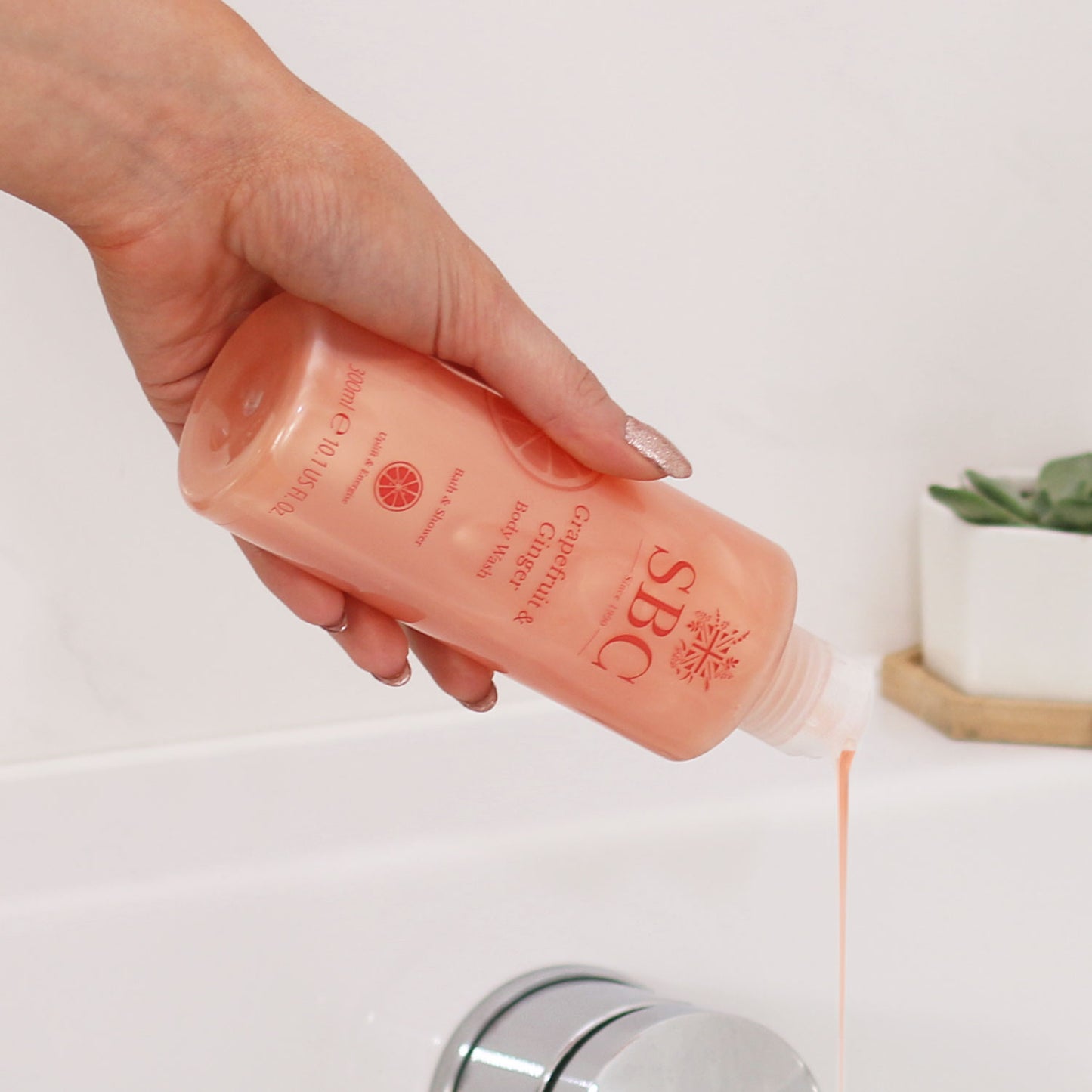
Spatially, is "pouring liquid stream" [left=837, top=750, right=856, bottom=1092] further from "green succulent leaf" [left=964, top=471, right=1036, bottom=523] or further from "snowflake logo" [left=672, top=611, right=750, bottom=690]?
"green succulent leaf" [left=964, top=471, right=1036, bottom=523]

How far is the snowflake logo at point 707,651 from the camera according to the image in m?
0.35

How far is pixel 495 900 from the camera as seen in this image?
0.49 meters

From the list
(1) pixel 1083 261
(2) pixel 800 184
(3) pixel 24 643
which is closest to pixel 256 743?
(3) pixel 24 643

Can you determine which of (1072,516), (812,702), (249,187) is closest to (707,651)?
(812,702)

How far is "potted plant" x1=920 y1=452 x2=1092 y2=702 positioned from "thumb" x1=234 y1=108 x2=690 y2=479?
0.84 feet

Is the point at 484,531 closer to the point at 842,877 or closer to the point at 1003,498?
the point at 842,877

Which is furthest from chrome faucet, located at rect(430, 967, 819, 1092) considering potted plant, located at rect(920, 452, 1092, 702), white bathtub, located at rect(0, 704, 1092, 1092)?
potted plant, located at rect(920, 452, 1092, 702)

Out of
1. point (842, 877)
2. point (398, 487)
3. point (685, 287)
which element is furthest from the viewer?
point (685, 287)

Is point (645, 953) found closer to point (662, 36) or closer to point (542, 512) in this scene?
point (542, 512)

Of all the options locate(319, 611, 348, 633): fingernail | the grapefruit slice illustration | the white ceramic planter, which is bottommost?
locate(319, 611, 348, 633): fingernail

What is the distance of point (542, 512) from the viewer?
13.1 inches

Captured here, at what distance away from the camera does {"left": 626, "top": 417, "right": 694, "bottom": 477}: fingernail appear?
0.35 metres

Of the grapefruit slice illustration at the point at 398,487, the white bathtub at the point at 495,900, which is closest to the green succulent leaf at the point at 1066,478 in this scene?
the white bathtub at the point at 495,900

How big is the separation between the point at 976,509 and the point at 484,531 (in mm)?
311
